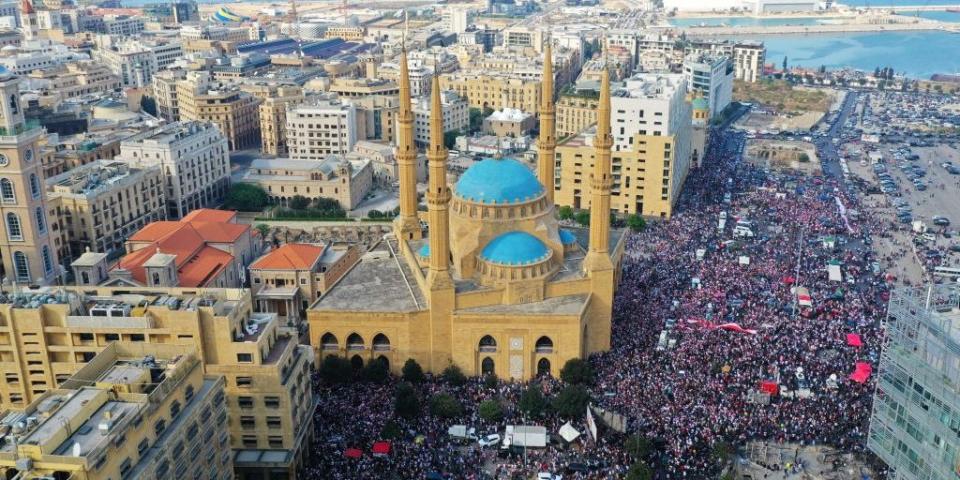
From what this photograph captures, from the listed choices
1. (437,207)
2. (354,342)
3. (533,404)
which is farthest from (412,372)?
(437,207)

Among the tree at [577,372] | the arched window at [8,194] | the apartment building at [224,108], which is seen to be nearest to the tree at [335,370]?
the tree at [577,372]

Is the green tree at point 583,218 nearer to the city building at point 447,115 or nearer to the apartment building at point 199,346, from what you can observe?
the city building at point 447,115

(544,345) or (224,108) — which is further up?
(224,108)

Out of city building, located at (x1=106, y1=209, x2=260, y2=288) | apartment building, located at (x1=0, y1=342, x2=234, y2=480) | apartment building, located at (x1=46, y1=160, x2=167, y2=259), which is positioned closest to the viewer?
apartment building, located at (x1=0, y1=342, x2=234, y2=480)

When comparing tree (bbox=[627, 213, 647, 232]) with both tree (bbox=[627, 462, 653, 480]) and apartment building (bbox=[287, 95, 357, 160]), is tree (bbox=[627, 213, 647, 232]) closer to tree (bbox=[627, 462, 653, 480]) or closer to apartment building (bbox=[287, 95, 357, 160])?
apartment building (bbox=[287, 95, 357, 160])

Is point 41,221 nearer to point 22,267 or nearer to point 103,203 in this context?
point 22,267

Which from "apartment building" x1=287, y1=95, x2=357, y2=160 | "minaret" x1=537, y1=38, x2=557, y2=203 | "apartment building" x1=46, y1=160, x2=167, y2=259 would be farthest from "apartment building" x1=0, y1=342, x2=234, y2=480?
"apartment building" x1=287, y1=95, x2=357, y2=160
